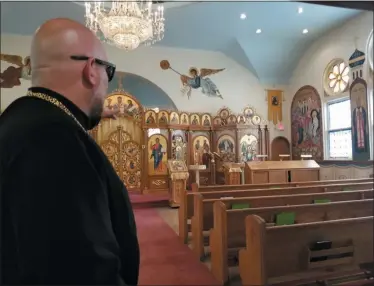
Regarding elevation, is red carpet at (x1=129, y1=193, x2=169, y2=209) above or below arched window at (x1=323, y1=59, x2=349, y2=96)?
below

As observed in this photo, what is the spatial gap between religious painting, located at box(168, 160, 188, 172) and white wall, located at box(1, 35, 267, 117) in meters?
1.62

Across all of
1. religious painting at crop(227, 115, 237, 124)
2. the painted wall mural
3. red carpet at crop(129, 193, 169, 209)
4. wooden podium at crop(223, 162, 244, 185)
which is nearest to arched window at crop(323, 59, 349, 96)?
the painted wall mural

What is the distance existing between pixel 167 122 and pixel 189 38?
2.00 meters

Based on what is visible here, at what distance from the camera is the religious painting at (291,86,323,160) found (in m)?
4.65

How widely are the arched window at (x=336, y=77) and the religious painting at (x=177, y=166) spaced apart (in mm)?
2647

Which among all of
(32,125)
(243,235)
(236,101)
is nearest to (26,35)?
(236,101)

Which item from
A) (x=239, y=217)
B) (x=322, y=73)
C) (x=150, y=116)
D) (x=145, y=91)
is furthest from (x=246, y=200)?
(x=145, y=91)

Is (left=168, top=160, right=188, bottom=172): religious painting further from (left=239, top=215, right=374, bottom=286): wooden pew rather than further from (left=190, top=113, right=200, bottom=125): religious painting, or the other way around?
(left=239, top=215, right=374, bottom=286): wooden pew

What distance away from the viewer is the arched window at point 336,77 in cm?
448

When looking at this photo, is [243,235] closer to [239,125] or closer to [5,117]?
[5,117]

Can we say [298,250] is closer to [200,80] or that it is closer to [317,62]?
[317,62]

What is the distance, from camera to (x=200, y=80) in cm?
571

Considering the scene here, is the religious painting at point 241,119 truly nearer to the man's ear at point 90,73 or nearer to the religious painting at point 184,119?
the religious painting at point 184,119

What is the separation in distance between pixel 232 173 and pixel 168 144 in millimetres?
1131
